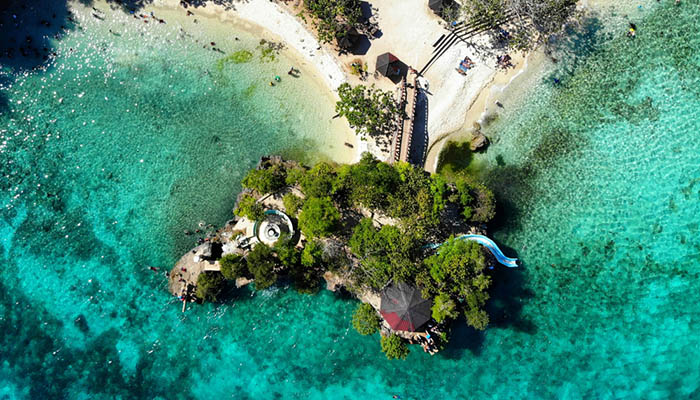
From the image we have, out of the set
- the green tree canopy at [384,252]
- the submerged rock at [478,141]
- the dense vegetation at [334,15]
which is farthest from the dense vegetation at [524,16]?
the green tree canopy at [384,252]

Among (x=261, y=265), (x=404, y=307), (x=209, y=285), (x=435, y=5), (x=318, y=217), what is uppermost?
(x=435, y=5)

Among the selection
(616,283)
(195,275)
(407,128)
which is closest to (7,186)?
(195,275)

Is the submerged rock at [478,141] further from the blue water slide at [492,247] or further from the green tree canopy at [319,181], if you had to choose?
the green tree canopy at [319,181]

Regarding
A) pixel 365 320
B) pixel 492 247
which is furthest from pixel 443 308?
pixel 492 247

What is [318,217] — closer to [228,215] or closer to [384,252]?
[384,252]

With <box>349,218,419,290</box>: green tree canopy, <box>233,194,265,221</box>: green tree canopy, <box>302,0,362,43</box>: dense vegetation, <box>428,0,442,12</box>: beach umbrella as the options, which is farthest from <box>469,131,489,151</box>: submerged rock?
<box>233,194,265,221</box>: green tree canopy

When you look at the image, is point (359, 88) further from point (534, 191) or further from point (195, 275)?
point (195, 275)

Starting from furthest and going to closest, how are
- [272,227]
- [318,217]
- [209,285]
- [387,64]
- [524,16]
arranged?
[524,16], [387,64], [209,285], [272,227], [318,217]
